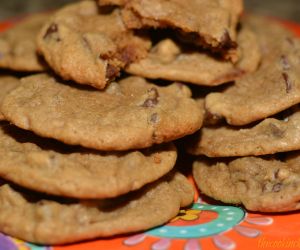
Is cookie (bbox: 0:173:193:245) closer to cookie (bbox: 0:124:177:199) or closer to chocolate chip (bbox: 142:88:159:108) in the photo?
cookie (bbox: 0:124:177:199)

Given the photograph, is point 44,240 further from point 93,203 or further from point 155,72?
point 155,72

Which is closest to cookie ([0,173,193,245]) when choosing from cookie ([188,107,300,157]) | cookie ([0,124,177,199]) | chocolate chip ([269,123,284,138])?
cookie ([0,124,177,199])

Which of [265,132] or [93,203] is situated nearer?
[93,203]

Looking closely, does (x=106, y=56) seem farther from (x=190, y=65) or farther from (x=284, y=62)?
(x=284, y=62)

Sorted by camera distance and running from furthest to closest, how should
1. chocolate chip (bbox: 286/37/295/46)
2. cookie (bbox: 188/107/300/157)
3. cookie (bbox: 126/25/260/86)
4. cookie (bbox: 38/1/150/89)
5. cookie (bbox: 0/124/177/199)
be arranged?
1. chocolate chip (bbox: 286/37/295/46)
2. cookie (bbox: 126/25/260/86)
3. cookie (bbox: 38/1/150/89)
4. cookie (bbox: 188/107/300/157)
5. cookie (bbox: 0/124/177/199)

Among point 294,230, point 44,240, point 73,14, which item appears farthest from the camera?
point 73,14

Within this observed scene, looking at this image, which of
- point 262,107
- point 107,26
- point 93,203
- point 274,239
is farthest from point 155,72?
point 274,239

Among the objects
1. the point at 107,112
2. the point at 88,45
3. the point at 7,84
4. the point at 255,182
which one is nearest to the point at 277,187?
the point at 255,182
